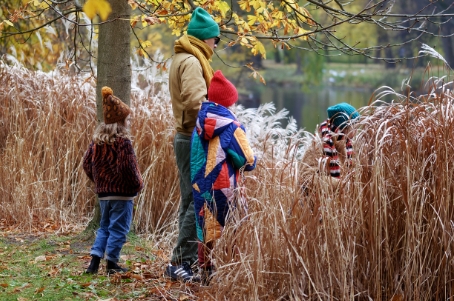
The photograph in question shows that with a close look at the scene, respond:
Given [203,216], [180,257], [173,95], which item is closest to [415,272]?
[203,216]

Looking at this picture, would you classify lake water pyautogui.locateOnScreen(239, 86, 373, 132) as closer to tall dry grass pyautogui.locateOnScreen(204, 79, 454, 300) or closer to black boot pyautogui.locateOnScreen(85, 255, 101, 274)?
black boot pyautogui.locateOnScreen(85, 255, 101, 274)

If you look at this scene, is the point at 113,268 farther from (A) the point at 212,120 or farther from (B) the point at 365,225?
(B) the point at 365,225

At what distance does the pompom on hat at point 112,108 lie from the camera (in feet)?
14.9

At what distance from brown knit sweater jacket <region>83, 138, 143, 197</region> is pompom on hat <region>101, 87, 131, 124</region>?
0.52 feet

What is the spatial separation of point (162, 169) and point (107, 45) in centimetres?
134

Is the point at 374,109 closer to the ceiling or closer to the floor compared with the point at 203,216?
closer to the ceiling

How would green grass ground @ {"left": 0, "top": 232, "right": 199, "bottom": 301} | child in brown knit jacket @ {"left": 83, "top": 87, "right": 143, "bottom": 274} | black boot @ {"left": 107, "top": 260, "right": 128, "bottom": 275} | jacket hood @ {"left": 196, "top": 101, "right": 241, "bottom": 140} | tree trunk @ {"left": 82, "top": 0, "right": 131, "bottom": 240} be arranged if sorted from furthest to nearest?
tree trunk @ {"left": 82, "top": 0, "right": 131, "bottom": 240}
black boot @ {"left": 107, "top": 260, "right": 128, "bottom": 275}
child in brown knit jacket @ {"left": 83, "top": 87, "right": 143, "bottom": 274}
green grass ground @ {"left": 0, "top": 232, "right": 199, "bottom": 301}
jacket hood @ {"left": 196, "top": 101, "right": 241, "bottom": 140}

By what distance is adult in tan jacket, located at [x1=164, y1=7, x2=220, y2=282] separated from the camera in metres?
4.42

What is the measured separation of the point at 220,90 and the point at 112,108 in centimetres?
89

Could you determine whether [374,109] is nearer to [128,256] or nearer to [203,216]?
[203,216]

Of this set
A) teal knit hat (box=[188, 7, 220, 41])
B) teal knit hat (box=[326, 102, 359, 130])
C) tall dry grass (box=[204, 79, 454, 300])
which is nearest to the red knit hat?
teal knit hat (box=[188, 7, 220, 41])

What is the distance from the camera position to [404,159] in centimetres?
343

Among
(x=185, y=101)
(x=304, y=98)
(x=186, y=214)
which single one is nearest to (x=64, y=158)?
(x=186, y=214)

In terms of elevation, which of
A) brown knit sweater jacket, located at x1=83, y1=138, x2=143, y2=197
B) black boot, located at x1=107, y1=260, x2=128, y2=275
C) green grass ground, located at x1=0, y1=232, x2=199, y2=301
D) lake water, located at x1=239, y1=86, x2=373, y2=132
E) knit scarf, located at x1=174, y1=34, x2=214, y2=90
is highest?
lake water, located at x1=239, y1=86, x2=373, y2=132
